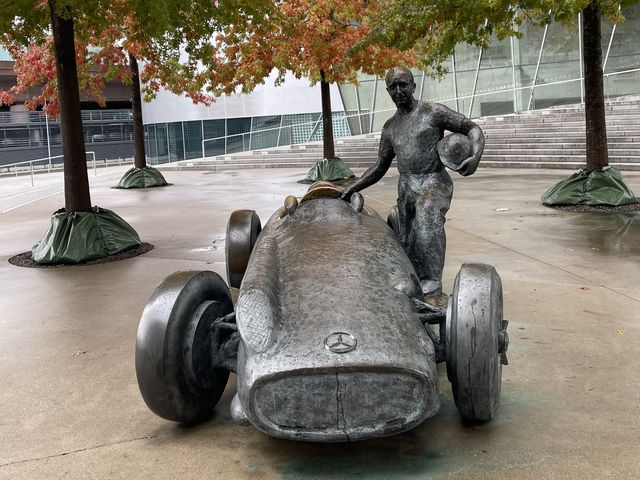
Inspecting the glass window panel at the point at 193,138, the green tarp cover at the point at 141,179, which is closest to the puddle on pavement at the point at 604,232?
the green tarp cover at the point at 141,179

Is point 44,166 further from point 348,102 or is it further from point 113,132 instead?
point 348,102

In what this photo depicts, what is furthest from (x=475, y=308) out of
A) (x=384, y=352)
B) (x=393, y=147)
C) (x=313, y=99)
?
(x=313, y=99)

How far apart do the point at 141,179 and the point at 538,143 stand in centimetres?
1252

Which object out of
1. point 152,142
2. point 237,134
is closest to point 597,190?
point 237,134

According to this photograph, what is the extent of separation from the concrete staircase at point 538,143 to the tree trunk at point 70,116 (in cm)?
1425

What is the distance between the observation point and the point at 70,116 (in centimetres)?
1038

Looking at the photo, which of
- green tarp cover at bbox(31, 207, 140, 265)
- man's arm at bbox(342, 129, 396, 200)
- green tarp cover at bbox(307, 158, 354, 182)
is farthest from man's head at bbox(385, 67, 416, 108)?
green tarp cover at bbox(307, 158, 354, 182)

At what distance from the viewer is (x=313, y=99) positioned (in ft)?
115

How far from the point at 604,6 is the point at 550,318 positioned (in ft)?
23.1

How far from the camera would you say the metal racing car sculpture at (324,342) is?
3322 millimetres

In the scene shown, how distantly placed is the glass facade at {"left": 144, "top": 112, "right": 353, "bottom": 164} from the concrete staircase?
12.2ft

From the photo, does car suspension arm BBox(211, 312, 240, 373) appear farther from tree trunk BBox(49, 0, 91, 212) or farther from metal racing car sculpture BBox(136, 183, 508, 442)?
tree trunk BBox(49, 0, 91, 212)

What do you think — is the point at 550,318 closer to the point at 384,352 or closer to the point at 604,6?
the point at 384,352

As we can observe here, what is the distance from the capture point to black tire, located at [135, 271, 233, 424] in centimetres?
385
